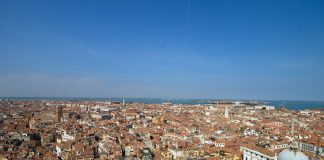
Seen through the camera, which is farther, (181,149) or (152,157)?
(181,149)

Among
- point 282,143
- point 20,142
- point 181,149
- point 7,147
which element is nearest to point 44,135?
point 20,142

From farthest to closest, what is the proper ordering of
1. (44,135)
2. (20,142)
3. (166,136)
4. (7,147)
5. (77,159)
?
1. (166,136)
2. (44,135)
3. (20,142)
4. (7,147)
5. (77,159)

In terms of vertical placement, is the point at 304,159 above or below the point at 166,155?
above

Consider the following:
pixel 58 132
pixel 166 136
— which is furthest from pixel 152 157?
pixel 58 132

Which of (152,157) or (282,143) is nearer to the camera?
(152,157)

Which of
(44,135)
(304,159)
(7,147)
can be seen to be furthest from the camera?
(44,135)

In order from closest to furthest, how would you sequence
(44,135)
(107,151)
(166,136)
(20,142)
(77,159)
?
(77,159) → (107,151) → (20,142) → (44,135) → (166,136)

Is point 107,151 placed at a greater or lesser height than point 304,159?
lesser

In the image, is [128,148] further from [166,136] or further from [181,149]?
[166,136]

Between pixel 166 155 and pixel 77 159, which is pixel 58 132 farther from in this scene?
pixel 166 155
